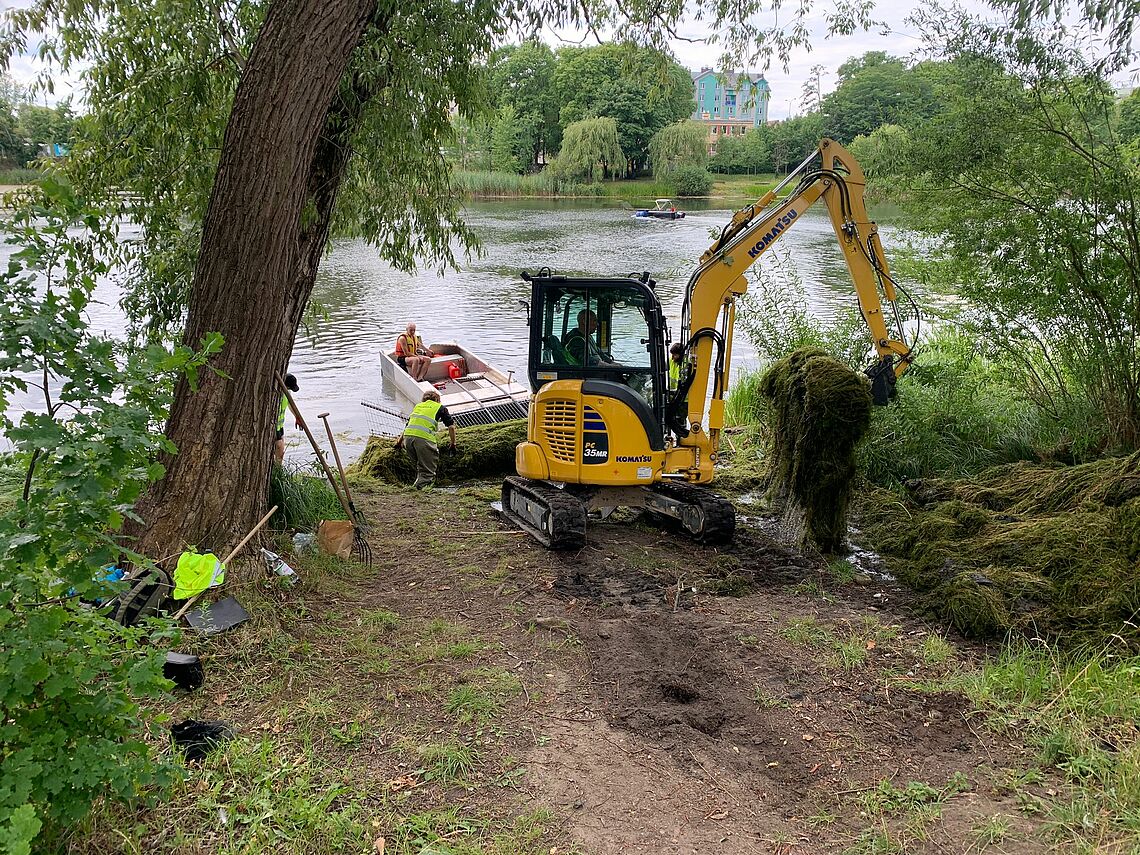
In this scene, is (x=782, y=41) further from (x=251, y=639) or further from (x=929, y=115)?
(x=251, y=639)

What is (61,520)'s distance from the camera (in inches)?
119

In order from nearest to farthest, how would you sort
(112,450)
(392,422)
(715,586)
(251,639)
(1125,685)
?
(112,450) → (1125,685) → (251,639) → (715,586) → (392,422)

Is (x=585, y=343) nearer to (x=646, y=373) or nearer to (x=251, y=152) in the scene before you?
(x=646, y=373)

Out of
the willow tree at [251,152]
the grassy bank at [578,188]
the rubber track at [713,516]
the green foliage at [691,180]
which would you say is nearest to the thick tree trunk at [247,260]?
the willow tree at [251,152]

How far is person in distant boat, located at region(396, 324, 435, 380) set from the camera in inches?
613

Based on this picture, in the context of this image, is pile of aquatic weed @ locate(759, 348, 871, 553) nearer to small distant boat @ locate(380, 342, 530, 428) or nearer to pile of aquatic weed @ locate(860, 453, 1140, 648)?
pile of aquatic weed @ locate(860, 453, 1140, 648)

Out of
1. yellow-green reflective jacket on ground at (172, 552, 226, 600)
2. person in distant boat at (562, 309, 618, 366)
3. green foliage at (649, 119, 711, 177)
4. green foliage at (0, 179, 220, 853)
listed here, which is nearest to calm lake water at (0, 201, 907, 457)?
person in distant boat at (562, 309, 618, 366)

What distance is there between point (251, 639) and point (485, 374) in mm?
11040

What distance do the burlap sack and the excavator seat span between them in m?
2.34

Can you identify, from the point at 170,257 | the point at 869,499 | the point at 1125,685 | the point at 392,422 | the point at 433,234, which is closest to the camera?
the point at 1125,685

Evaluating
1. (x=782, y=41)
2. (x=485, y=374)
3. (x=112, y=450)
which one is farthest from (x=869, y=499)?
(x=485, y=374)

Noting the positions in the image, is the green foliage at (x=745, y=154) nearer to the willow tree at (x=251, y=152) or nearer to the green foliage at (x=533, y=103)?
the green foliage at (x=533, y=103)

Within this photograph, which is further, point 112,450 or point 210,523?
point 210,523

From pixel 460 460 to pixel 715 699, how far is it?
6161 mm
